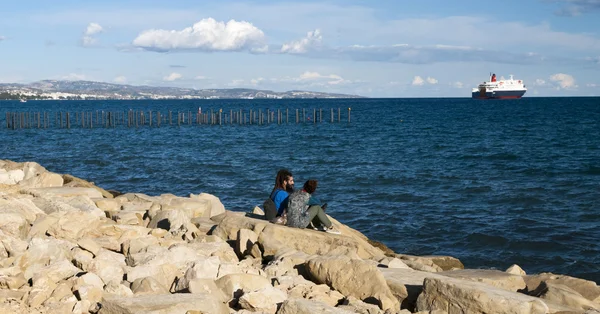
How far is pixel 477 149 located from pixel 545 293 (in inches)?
1111

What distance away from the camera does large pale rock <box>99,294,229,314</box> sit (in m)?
6.26

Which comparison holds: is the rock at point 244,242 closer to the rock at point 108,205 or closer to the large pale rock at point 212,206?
the large pale rock at point 212,206

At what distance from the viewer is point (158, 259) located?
7.97 meters

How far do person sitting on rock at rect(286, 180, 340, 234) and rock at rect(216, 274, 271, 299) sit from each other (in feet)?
9.74

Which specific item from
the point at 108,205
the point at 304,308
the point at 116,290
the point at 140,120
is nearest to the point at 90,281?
the point at 116,290

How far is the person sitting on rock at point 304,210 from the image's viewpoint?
10.3 metres

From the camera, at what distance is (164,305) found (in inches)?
249

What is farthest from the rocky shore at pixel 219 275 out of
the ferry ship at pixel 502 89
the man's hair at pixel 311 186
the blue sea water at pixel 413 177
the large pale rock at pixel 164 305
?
the ferry ship at pixel 502 89

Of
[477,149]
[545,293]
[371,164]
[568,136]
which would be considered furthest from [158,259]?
[568,136]

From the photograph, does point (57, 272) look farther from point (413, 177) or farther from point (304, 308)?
point (413, 177)

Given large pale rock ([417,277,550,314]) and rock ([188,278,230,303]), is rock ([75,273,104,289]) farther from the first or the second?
large pale rock ([417,277,550,314])

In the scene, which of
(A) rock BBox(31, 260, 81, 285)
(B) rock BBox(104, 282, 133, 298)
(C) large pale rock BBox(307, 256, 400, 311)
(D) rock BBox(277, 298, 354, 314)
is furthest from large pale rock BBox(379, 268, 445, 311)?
(A) rock BBox(31, 260, 81, 285)

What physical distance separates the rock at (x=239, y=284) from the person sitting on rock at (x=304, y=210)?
297 centimetres

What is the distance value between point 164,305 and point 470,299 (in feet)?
9.36
